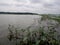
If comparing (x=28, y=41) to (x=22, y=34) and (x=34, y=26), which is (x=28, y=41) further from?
(x=34, y=26)

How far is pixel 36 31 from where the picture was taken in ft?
18.1

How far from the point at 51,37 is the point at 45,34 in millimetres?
261

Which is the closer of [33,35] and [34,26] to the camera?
[33,35]

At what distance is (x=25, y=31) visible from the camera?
575cm

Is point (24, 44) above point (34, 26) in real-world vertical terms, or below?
below

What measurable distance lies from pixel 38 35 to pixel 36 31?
0.66ft

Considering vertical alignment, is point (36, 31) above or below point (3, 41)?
above

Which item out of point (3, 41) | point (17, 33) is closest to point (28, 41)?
point (17, 33)

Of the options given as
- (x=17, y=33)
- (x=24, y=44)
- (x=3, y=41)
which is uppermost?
(x=17, y=33)

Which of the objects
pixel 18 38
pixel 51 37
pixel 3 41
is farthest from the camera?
pixel 3 41

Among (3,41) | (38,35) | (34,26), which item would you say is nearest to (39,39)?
(38,35)

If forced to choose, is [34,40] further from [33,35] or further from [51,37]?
[51,37]

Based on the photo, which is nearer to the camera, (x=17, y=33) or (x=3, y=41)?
(x=17, y=33)

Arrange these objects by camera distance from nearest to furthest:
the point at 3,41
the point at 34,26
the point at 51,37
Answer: the point at 51,37 < the point at 34,26 < the point at 3,41
